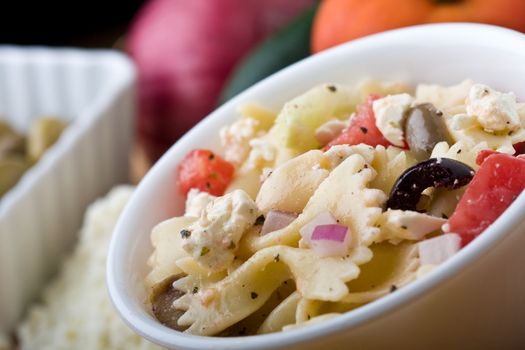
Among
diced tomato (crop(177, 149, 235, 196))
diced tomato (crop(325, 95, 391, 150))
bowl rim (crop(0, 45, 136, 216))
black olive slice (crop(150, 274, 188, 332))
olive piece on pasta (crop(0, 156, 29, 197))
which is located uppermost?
diced tomato (crop(325, 95, 391, 150))

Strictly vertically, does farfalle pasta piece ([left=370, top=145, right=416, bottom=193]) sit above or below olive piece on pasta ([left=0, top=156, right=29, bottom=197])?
above

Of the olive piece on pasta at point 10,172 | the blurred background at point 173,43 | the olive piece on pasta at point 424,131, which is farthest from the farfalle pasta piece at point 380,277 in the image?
the olive piece on pasta at point 10,172

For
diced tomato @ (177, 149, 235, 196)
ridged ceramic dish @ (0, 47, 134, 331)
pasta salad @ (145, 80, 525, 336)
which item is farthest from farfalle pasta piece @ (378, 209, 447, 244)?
ridged ceramic dish @ (0, 47, 134, 331)

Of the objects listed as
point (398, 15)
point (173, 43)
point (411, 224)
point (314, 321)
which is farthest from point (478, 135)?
point (173, 43)

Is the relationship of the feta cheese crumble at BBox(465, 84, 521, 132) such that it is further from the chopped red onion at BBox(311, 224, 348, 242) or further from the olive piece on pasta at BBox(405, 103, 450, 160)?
the chopped red onion at BBox(311, 224, 348, 242)

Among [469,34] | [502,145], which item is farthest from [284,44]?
[502,145]

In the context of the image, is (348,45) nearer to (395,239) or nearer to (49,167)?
(395,239)

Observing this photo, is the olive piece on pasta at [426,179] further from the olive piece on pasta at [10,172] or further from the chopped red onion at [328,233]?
the olive piece on pasta at [10,172]
